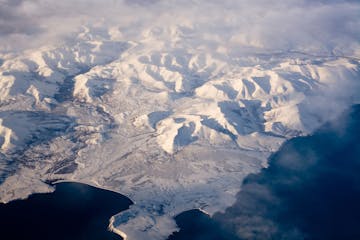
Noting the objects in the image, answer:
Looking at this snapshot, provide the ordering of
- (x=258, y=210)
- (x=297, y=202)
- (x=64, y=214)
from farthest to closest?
(x=297, y=202), (x=64, y=214), (x=258, y=210)

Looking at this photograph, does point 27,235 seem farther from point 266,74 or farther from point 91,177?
point 266,74

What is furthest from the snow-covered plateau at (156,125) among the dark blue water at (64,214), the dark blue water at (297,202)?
the dark blue water at (297,202)

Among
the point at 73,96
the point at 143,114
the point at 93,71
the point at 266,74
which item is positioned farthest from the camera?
the point at 93,71

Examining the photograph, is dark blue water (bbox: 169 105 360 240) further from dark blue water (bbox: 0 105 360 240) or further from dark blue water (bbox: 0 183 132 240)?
dark blue water (bbox: 0 183 132 240)

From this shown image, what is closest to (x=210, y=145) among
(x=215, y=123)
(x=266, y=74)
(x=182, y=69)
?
(x=215, y=123)

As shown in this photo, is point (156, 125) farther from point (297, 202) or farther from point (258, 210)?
point (297, 202)

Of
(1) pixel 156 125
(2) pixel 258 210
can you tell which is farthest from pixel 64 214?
(1) pixel 156 125
